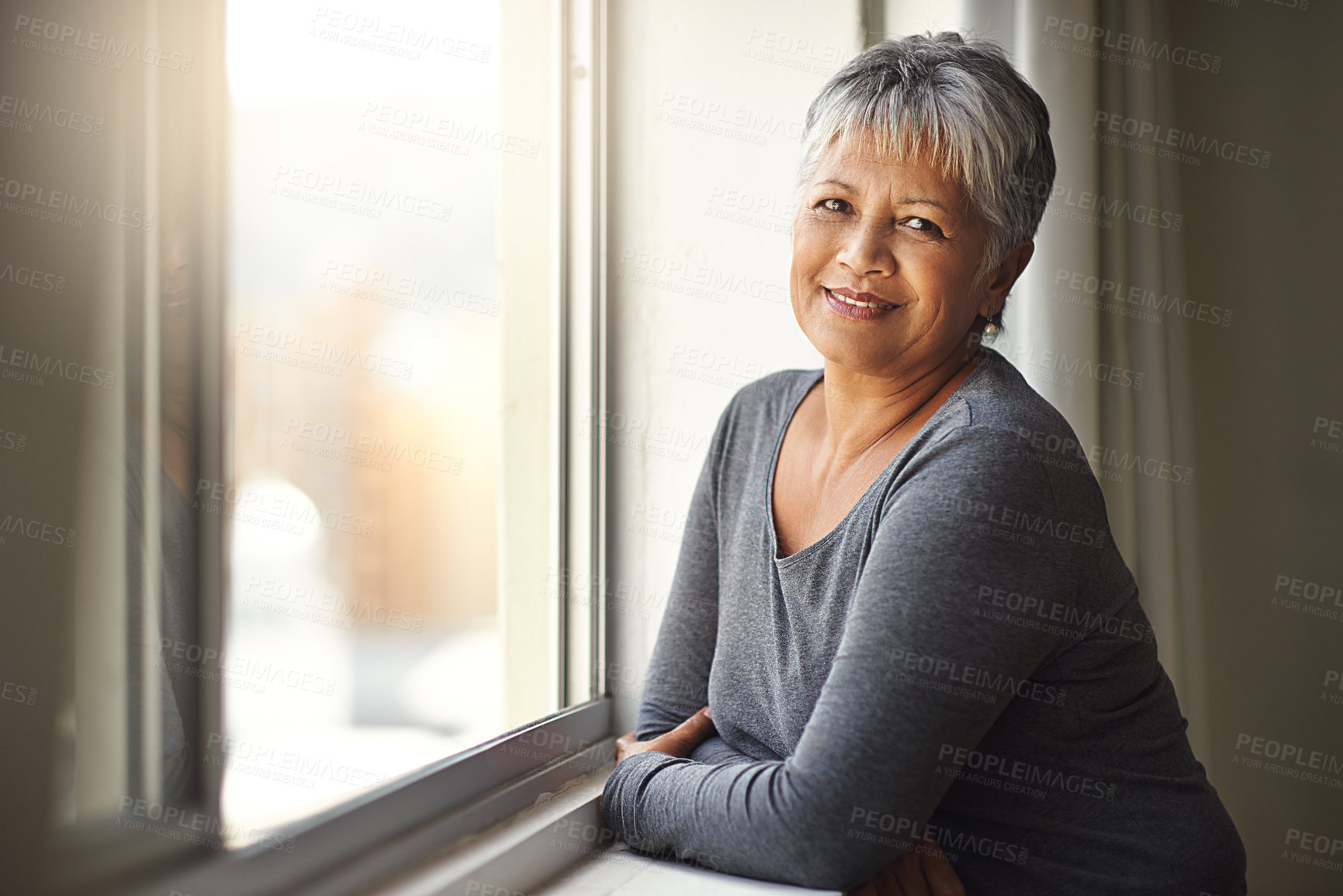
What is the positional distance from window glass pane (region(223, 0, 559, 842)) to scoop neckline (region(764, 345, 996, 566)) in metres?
0.41

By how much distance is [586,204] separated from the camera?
138cm

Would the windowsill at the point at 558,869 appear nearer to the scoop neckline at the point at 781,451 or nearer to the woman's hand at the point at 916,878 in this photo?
the woman's hand at the point at 916,878

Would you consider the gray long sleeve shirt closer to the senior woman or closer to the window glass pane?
the senior woman

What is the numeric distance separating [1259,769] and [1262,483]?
559 mm

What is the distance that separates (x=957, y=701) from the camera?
0.74m

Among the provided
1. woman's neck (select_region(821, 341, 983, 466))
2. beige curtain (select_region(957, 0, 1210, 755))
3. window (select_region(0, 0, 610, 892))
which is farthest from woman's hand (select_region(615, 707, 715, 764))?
beige curtain (select_region(957, 0, 1210, 755))

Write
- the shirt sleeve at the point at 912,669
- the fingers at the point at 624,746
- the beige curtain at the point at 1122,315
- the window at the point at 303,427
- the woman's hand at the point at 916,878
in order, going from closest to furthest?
the window at the point at 303,427
the shirt sleeve at the point at 912,669
the woman's hand at the point at 916,878
the fingers at the point at 624,746
the beige curtain at the point at 1122,315

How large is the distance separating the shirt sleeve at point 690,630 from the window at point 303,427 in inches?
6.0

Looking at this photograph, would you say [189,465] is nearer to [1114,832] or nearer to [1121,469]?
[1114,832]

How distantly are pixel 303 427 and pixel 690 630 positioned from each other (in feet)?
1.81

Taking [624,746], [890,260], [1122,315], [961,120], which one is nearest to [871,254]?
[890,260]

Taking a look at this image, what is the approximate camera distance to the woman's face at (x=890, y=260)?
94cm

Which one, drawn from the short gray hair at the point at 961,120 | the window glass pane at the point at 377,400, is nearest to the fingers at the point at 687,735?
the window glass pane at the point at 377,400

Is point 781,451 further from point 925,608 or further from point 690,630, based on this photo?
point 925,608
